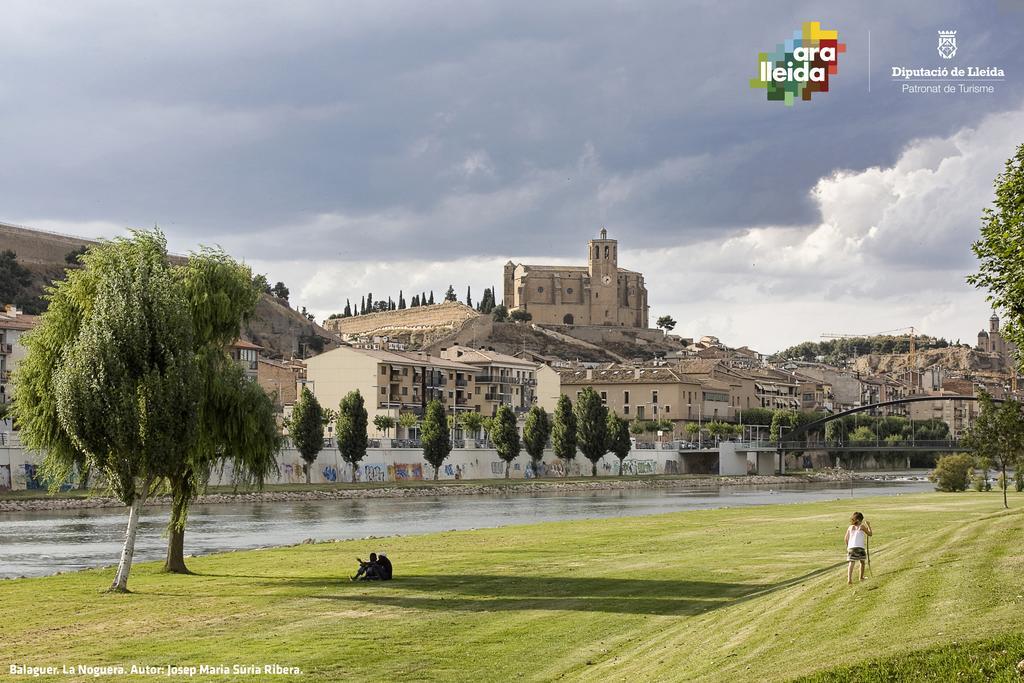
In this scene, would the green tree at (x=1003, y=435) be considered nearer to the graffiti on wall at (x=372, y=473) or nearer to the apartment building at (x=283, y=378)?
the graffiti on wall at (x=372, y=473)

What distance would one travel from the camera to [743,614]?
1983 centimetres

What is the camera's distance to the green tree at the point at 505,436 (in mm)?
101625

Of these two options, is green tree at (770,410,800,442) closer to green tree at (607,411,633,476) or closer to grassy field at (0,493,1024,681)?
green tree at (607,411,633,476)

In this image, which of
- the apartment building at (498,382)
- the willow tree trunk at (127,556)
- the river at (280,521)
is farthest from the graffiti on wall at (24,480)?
the apartment building at (498,382)

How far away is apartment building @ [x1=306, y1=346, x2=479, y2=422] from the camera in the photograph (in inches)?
4761

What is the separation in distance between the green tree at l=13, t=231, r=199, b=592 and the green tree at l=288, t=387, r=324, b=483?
5961 centimetres

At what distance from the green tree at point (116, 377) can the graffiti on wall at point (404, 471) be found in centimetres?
6878

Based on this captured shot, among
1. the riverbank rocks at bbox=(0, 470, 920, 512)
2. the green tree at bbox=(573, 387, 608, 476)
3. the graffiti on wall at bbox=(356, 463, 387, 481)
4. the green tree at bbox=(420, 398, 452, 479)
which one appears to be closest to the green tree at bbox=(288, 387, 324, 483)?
the riverbank rocks at bbox=(0, 470, 920, 512)

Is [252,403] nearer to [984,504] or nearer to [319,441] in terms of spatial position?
[984,504]

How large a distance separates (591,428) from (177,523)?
7960cm

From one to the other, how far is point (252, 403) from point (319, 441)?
196 ft

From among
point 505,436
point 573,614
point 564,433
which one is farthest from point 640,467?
point 573,614

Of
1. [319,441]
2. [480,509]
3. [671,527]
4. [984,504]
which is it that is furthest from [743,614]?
[319,441]

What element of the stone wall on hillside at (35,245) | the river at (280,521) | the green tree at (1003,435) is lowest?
the river at (280,521)
